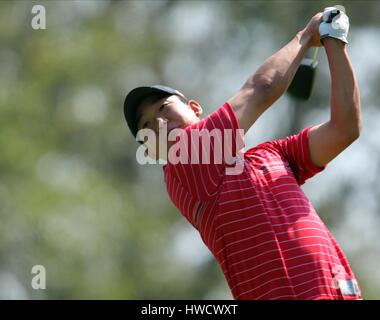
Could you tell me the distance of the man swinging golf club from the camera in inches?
206

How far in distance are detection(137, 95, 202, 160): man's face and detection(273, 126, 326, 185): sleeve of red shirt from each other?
405 mm

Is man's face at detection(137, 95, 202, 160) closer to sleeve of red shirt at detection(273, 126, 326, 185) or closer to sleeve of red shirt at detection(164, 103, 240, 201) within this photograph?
sleeve of red shirt at detection(164, 103, 240, 201)

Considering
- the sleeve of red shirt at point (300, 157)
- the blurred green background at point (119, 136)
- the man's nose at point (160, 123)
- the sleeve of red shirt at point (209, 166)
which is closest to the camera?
the sleeve of red shirt at point (209, 166)

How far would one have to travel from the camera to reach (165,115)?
225 inches

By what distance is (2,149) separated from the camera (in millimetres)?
14453

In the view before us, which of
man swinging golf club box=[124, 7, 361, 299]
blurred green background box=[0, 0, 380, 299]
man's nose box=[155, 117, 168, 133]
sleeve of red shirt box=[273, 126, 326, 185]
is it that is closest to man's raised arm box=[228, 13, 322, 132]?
man swinging golf club box=[124, 7, 361, 299]

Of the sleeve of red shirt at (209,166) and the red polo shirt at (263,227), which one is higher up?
the sleeve of red shirt at (209,166)

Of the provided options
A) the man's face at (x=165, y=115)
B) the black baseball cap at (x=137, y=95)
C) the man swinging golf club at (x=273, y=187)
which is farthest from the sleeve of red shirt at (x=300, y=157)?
the black baseball cap at (x=137, y=95)

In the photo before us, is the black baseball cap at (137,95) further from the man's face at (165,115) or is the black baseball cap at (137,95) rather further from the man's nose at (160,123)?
the man's nose at (160,123)

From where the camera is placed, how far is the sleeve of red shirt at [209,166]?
536cm

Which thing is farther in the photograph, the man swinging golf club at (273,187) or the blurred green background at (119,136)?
the blurred green background at (119,136)

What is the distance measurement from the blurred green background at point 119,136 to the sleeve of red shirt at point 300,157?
826 cm

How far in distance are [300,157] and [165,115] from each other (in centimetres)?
59
